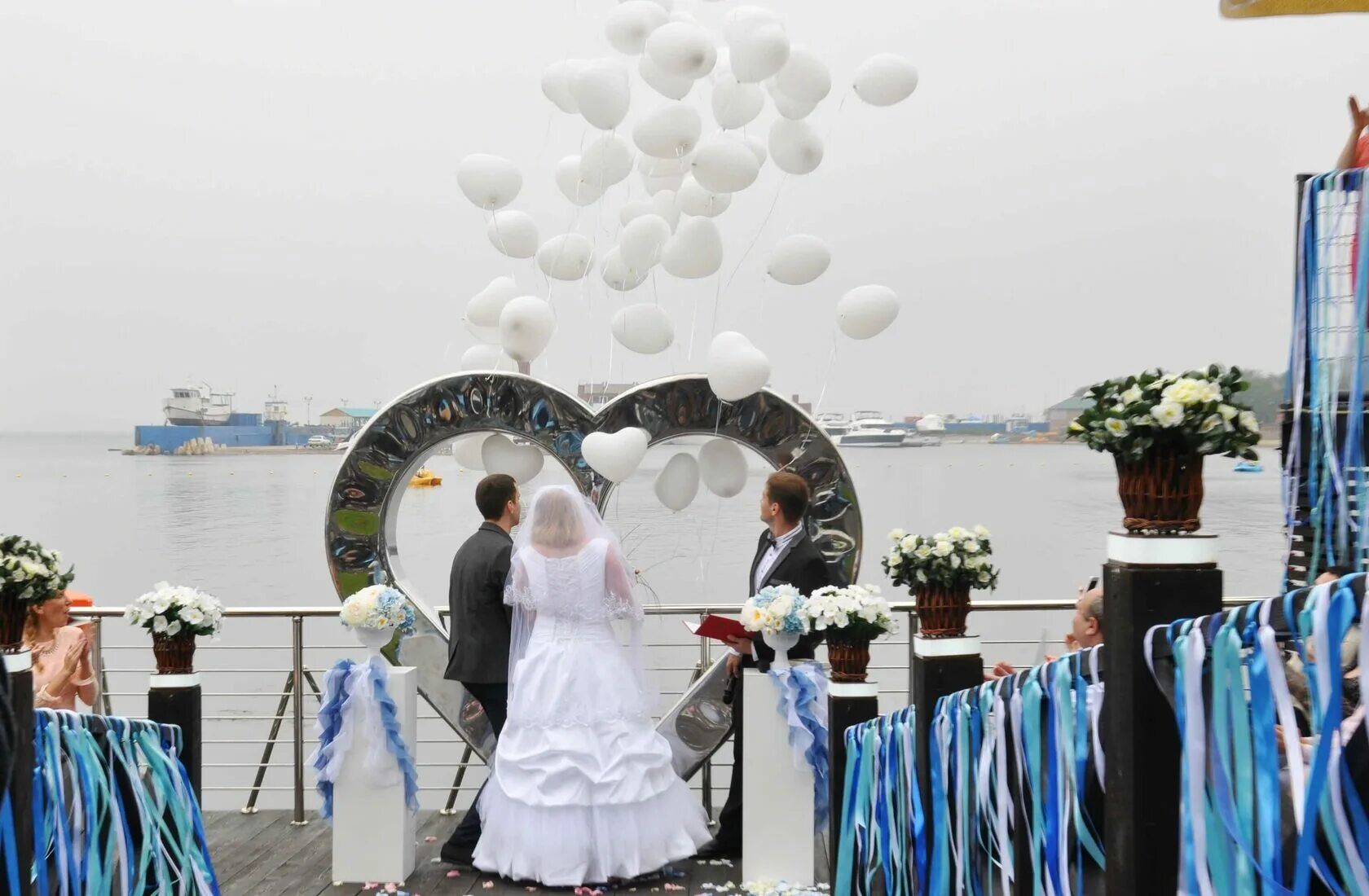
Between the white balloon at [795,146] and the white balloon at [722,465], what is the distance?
112cm

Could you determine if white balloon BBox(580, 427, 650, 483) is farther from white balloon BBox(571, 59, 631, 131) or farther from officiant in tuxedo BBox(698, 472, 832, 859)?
white balloon BBox(571, 59, 631, 131)

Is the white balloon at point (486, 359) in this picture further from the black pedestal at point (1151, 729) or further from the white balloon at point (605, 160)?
the black pedestal at point (1151, 729)

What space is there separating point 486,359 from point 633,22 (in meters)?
1.49

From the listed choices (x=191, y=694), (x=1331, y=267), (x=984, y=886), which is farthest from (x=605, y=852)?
(x=1331, y=267)

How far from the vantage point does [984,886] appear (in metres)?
2.47

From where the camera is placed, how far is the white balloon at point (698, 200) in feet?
17.5

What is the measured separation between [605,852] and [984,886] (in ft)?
7.23

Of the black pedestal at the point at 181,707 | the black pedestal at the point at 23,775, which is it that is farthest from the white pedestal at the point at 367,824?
the black pedestal at the point at 23,775

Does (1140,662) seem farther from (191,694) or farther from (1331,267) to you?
(191,694)

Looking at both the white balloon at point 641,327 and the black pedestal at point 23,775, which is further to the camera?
the white balloon at point 641,327

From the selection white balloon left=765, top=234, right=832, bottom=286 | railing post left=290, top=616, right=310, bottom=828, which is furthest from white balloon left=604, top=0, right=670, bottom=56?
railing post left=290, top=616, right=310, bottom=828

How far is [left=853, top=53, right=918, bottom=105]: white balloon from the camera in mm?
5121

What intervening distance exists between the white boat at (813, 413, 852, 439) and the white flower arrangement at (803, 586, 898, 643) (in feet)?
4.96

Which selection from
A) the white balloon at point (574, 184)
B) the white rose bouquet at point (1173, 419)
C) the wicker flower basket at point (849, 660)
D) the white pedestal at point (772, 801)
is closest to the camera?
the white rose bouquet at point (1173, 419)
